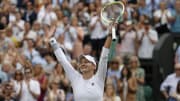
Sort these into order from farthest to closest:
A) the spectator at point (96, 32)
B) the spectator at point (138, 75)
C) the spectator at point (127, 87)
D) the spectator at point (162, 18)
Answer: the spectator at point (96, 32)
the spectator at point (162, 18)
the spectator at point (138, 75)
the spectator at point (127, 87)

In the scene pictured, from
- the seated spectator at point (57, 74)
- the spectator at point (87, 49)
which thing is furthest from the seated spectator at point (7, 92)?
the spectator at point (87, 49)

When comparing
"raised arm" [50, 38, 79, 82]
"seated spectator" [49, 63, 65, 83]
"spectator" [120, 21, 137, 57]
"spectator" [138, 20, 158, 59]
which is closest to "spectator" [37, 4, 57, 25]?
"spectator" [120, 21, 137, 57]

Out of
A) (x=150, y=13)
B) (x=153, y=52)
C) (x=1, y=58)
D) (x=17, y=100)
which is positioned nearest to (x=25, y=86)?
(x=17, y=100)

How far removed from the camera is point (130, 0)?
18.9m

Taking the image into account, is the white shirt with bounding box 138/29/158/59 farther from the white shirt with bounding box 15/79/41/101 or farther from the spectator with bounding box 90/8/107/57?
the white shirt with bounding box 15/79/41/101

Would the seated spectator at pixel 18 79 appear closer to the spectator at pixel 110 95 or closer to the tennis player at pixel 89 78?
the spectator at pixel 110 95

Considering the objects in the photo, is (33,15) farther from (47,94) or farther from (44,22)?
(47,94)

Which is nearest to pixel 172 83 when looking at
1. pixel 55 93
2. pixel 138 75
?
pixel 138 75

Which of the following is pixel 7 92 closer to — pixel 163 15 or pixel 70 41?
pixel 70 41

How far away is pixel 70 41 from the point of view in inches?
695

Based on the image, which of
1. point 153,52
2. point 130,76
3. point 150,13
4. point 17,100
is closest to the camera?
point 17,100

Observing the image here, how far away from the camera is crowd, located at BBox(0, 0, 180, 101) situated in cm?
1462

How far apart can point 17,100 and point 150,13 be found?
18.6ft

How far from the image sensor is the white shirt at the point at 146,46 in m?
17.1
